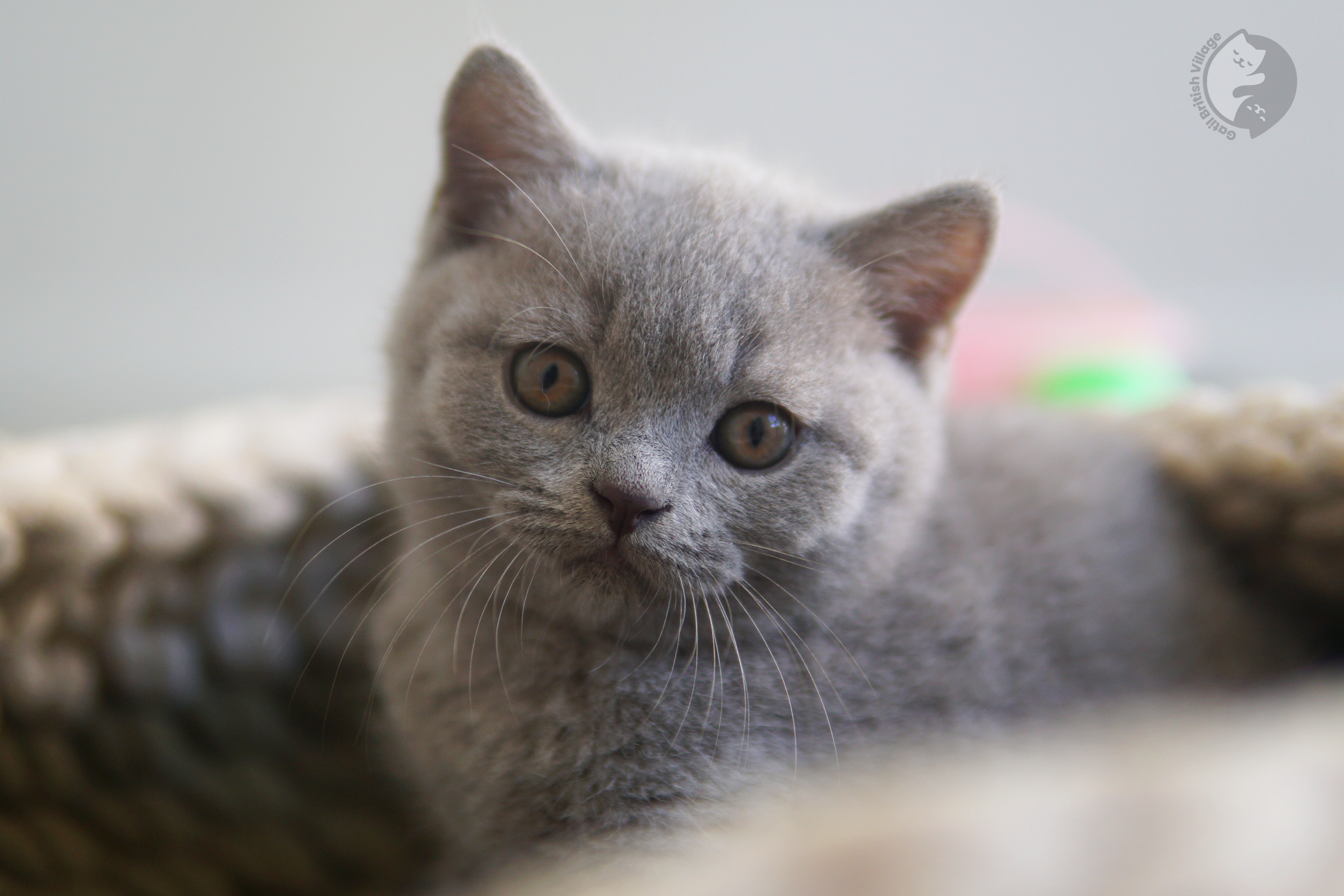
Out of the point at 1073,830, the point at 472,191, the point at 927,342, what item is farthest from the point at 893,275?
the point at 1073,830

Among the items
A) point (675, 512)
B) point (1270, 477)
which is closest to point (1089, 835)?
point (675, 512)

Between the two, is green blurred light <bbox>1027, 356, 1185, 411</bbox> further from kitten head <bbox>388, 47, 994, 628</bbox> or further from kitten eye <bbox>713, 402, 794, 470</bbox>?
kitten eye <bbox>713, 402, 794, 470</bbox>

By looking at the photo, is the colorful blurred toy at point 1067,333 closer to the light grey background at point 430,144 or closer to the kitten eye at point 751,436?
the light grey background at point 430,144

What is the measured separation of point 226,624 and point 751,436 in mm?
643

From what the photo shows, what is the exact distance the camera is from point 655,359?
2.64ft

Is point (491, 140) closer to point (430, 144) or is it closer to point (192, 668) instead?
point (192, 668)

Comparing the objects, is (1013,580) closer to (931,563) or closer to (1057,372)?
(931,563)

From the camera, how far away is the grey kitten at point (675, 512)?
808mm

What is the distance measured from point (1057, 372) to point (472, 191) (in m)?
1.14

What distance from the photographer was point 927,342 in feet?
3.23

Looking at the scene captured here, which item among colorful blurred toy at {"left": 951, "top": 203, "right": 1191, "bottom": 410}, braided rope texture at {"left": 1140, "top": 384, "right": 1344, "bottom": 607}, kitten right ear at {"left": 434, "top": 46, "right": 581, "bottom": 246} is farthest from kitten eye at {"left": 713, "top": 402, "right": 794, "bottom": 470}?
colorful blurred toy at {"left": 951, "top": 203, "right": 1191, "bottom": 410}

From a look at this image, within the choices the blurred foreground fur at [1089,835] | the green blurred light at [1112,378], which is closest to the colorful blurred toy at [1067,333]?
the green blurred light at [1112,378]

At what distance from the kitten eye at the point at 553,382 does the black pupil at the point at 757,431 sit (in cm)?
14

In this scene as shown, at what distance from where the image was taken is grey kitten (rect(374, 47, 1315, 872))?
31.8 inches
